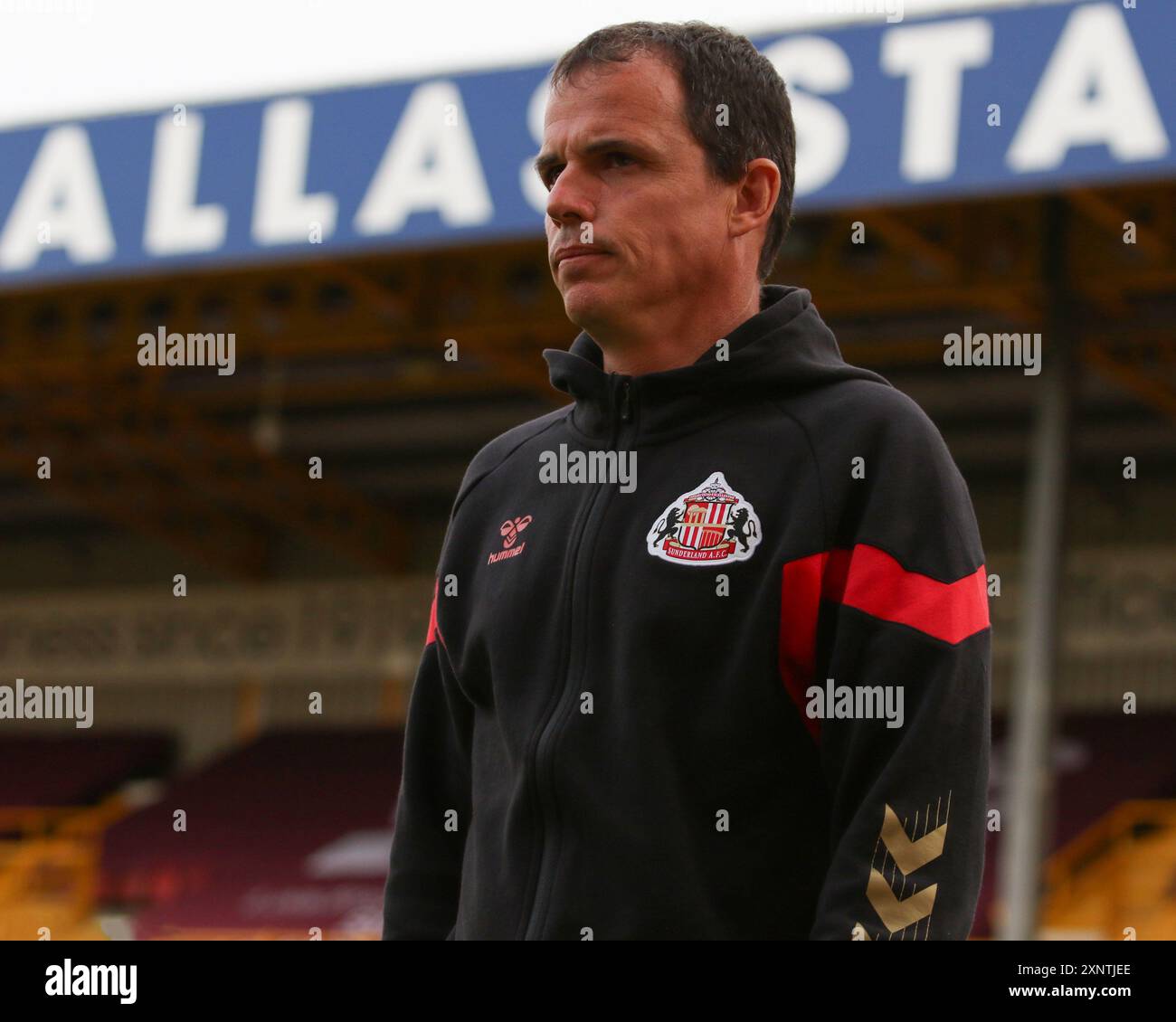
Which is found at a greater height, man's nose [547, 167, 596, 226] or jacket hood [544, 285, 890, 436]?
man's nose [547, 167, 596, 226]

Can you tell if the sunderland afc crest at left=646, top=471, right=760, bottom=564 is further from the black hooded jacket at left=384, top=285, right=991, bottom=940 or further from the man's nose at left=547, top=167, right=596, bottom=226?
the man's nose at left=547, top=167, right=596, bottom=226

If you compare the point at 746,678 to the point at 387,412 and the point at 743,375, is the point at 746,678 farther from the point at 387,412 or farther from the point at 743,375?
the point at 387,412

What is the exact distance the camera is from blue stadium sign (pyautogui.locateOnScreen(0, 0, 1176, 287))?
955 cm

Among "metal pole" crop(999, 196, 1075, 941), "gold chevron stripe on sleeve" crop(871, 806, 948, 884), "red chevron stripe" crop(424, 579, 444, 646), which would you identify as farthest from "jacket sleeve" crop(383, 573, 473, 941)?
"metal pole" crop(999, 196, 1075, 941)

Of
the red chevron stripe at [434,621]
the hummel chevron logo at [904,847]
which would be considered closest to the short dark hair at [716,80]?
the red chevron stripe at [434,621]

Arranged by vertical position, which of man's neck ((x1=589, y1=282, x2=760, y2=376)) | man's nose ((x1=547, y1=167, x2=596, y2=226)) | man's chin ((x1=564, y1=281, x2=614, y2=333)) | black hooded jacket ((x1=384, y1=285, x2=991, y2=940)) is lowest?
black hooded jacket ((x1=384, y1=285, x2=991, y2=940))

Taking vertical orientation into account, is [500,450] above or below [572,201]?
below

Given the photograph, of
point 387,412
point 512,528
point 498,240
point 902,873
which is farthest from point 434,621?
point 387,412

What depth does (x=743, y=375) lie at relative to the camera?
94.7 inches

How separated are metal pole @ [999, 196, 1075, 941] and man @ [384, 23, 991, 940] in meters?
8.46

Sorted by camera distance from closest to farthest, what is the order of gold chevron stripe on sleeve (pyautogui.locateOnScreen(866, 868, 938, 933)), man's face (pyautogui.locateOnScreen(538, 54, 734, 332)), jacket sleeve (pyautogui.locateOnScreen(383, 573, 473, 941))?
gold chevron stripe on sleeve (pyautogui.locateOnScreen(866, 868, 938, 933)) → man's face (pyautogui.locateOnScreen(538, 54, 734, 332)) → jacket sleeve (pyautogui.locateOnScreen(383, 573, 473, 941))

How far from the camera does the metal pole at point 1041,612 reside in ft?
34.8

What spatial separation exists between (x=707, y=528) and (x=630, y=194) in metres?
0.46
